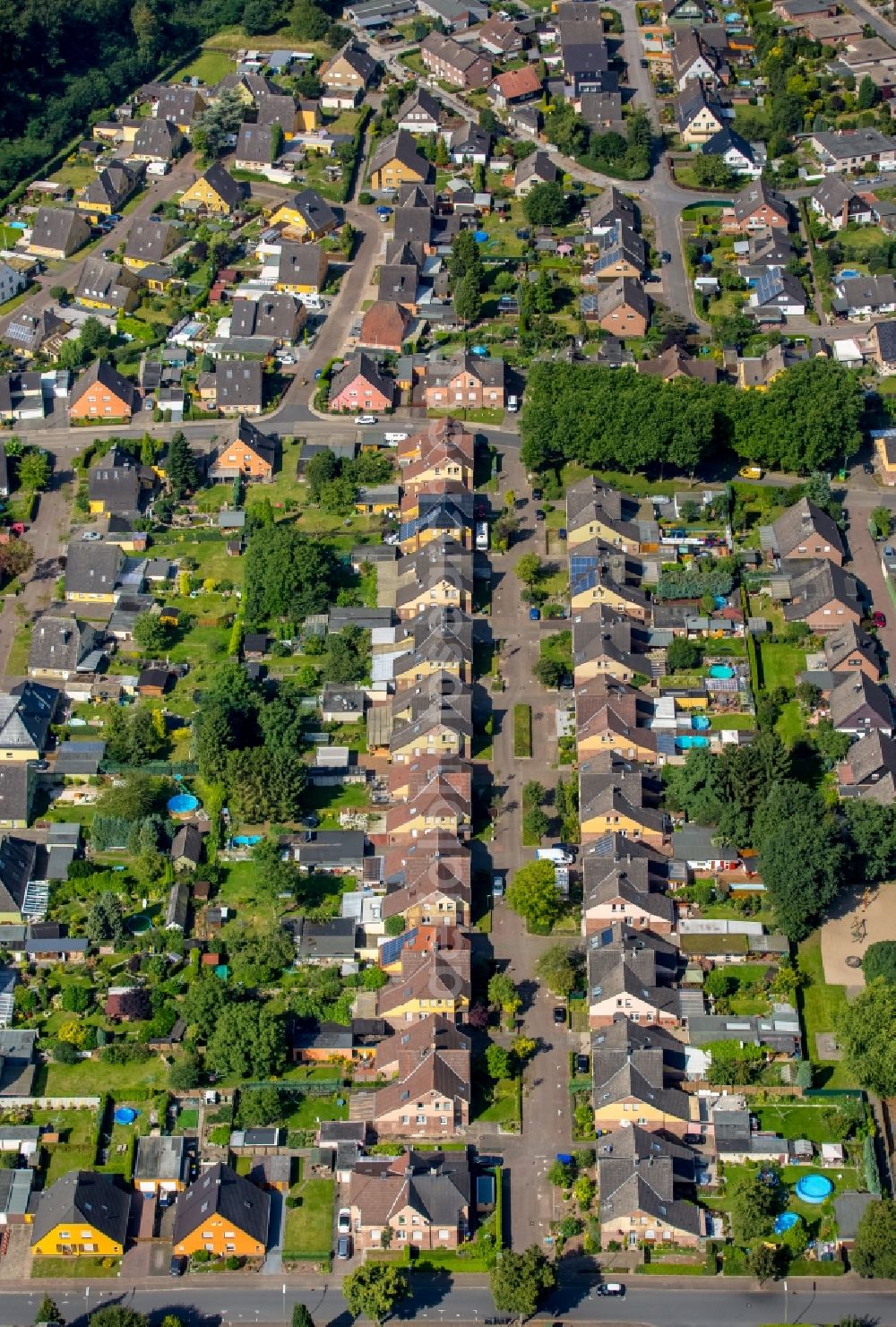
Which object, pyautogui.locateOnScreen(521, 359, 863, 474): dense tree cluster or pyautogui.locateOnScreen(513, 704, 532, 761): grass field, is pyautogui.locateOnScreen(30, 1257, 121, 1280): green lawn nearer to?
pyautogui.locateOnScreen(513, 704, 532, 761): grass field

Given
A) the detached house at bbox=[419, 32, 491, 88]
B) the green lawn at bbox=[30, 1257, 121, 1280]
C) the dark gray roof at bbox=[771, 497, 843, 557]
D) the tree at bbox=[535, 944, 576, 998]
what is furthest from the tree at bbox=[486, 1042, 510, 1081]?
the detached house at bbox=[419, 32, 491, 88]

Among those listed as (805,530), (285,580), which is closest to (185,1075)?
(285,580)

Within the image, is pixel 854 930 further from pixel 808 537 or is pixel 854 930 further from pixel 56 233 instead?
pixel 56 233

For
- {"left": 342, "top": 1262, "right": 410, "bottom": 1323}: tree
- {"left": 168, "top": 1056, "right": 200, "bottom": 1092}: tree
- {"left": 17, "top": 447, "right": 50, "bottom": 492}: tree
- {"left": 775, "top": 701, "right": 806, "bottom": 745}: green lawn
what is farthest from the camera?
{"left": 17, "top": 447, "right": 50, "bottom": 492}: tree

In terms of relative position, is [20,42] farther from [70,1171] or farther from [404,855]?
[70,1171]

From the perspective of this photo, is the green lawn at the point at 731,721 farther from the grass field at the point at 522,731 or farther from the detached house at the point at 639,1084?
the detached house at the point at 639,1084

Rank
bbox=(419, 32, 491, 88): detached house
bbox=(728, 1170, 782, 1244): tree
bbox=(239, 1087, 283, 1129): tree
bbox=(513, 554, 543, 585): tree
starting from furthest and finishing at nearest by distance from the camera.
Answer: bbox=(419, 32, 491, 88): detached house, bbox=(513, 554, 543, 585): tree, bbox=(239, 1087, 283, 1129): tree, bbox=(728, 1170, 782, 1244): tree
